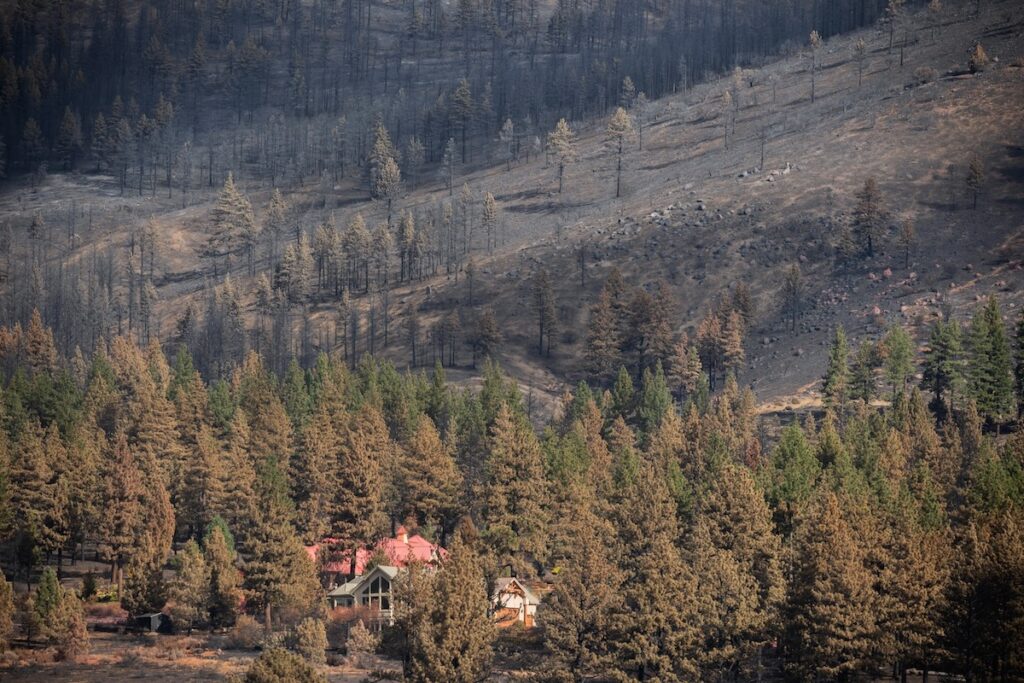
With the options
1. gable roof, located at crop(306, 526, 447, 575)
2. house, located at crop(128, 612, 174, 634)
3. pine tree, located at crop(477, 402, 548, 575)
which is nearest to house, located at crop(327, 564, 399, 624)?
gable roof, located at crop(306, 526, 447, 575)

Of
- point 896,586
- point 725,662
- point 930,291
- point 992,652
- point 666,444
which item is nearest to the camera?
point 992,652

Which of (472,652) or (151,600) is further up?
(472,652)

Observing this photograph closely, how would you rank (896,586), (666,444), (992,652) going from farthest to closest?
1. (666,444)
2. (896,586)
3. (992,652)

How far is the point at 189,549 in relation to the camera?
93812mm

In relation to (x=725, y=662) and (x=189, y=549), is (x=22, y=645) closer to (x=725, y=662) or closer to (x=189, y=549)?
(x=189, y=549)

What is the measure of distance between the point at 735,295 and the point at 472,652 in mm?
109763

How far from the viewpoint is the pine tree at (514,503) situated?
90562 millimetres

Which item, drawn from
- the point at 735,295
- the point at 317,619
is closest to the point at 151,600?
the point at 317,619

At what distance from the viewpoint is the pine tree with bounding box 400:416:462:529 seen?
10131cm

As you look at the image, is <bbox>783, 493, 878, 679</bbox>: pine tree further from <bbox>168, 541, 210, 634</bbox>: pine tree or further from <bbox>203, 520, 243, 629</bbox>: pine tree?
<bbox>168, 541, 210, 634</bbox>: pine tree

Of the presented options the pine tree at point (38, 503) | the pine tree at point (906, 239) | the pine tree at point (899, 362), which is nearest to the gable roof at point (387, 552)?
the pine tree at point (38, 503)

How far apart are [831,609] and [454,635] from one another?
1793cm

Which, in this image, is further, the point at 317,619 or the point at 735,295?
the point at 735,295

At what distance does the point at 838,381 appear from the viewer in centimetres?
14300
